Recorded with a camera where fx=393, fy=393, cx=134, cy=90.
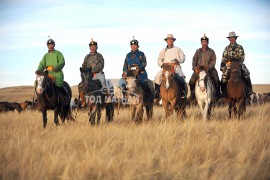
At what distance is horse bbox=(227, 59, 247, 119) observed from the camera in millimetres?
13664

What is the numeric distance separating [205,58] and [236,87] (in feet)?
5.14

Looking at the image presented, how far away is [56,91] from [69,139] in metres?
5.02

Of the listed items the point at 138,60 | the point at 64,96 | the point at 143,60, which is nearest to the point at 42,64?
the point at 64,96

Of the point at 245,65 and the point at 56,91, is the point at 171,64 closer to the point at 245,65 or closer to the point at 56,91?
the point at 245,65

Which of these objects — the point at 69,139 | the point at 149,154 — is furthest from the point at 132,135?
the point at 149,154

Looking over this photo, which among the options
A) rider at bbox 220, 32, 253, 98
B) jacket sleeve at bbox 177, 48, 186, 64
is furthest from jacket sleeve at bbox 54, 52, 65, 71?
rider at bbox 220, 32, 253, 98

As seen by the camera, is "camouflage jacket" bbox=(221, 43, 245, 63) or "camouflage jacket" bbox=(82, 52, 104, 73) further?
"camouflage jacket" bbox=(221, 43, 245, 63)

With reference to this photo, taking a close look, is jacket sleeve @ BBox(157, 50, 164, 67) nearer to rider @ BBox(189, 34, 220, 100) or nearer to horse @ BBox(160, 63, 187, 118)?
horse @ BBox(160, 63, 187, 118)

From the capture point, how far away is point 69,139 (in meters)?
8.84

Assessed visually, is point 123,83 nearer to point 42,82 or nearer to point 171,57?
point 171,57

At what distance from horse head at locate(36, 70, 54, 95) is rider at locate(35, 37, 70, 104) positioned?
664 millimetres

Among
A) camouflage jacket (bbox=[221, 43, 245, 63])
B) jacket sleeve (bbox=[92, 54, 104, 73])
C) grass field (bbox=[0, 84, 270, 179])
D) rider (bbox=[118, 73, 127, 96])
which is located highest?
camouflage jacket (bbox=[221, 43, 245, 63])

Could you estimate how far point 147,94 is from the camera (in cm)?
1416

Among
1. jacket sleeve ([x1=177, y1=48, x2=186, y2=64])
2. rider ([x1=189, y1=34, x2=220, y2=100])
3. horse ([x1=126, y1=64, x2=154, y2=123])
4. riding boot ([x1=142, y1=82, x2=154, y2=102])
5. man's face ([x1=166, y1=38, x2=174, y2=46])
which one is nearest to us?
horse ([x1=126, y1=64, x2=154, y2=123])
